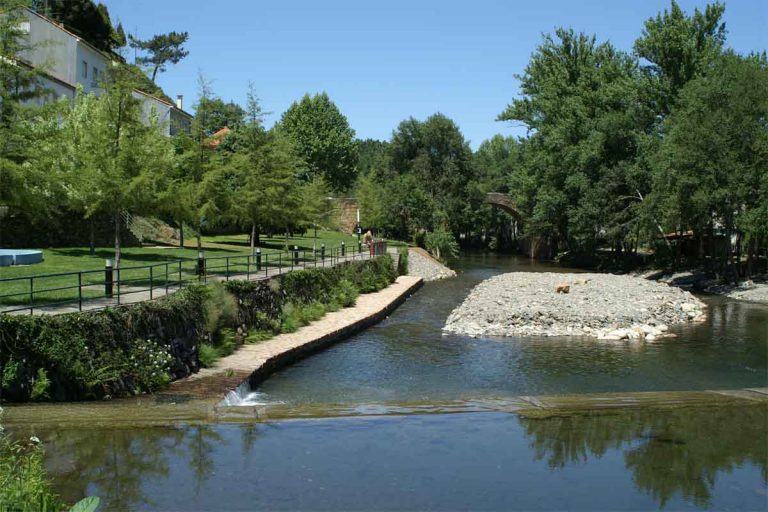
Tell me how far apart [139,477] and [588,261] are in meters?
52.9

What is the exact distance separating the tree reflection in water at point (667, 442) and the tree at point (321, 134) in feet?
227

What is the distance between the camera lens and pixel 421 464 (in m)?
10.2

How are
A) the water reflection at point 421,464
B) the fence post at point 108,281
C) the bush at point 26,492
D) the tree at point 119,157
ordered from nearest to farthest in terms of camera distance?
the bush at point 26,492, the water reflection at point 421,464, the fence post at point 108,281, the tree at point 119,157

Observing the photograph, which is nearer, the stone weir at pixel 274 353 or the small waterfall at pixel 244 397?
the small waterfall at pixel 244 397

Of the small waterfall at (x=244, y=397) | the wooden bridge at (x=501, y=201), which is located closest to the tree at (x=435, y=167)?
the wooden bridge at (x=501, y=201)

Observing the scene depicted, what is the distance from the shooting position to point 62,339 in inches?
516

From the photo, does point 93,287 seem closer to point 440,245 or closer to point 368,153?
point 440,245

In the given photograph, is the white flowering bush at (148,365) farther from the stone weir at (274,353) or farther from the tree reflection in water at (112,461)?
the tree reflection in water at (112,461)

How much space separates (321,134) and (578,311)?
199ft

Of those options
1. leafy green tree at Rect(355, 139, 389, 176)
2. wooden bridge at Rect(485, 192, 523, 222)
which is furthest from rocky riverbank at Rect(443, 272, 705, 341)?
leafy green tree at Rect(355, 139, 389, 176)

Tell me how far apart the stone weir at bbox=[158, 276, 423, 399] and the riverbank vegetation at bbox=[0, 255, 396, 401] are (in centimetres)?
46

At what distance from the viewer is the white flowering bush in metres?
14.4

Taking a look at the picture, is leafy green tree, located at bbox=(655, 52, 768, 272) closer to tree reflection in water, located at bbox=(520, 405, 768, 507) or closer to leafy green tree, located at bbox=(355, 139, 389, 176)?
tree reflection in water, located at bbox=(520, 405, 768, 507)

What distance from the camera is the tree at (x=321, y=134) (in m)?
82.8
